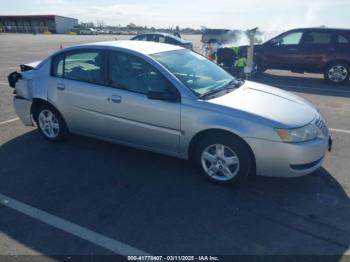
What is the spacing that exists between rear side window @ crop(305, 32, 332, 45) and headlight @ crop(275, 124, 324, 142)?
27.1ft

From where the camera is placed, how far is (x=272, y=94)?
443 centimetres

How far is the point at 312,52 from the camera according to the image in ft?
A: 35.9

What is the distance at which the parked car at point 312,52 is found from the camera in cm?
1060

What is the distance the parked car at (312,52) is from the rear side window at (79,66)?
8.56m

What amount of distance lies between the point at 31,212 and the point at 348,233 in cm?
320

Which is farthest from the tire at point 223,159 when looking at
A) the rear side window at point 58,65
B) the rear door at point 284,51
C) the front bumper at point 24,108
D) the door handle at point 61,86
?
the rear door at point 284,51

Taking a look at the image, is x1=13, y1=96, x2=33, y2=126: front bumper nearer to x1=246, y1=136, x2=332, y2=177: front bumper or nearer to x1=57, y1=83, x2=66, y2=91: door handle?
x1=57, y1=83, x2=66, y2=91: door handle

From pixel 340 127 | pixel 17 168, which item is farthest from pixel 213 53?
pixel 17 168

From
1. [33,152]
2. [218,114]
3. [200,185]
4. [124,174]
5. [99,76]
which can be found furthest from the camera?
[33,152]

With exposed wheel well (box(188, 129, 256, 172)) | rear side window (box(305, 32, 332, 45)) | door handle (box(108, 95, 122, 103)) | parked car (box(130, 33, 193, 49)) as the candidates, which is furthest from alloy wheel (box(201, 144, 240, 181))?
parked car (box(130, 33, 193, 49))

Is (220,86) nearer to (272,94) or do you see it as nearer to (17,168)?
(272,94)

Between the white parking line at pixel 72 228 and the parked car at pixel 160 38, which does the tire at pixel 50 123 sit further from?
the parked car at pixel 160 38

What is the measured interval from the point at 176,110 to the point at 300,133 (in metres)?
1.44

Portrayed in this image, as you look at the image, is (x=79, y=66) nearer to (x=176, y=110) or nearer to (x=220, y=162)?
(x=176, y=110)
